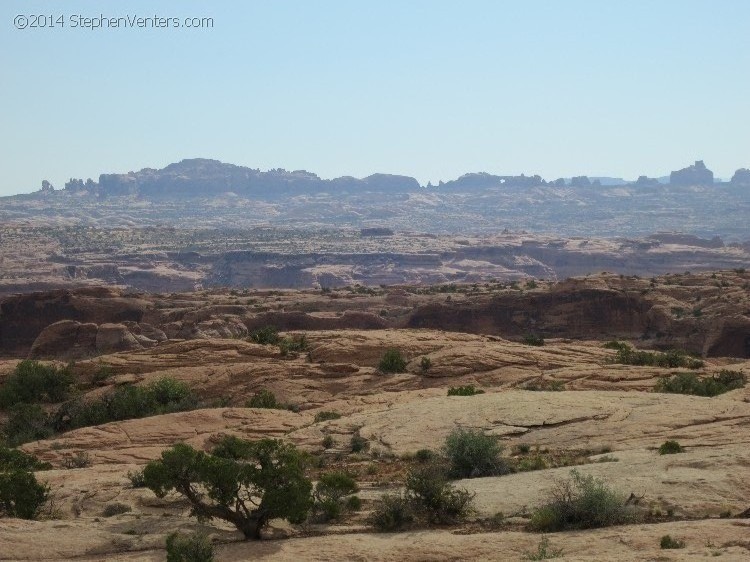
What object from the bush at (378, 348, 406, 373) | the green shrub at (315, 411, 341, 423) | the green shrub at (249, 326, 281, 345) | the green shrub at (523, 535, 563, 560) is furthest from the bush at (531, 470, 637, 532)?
the green shrub at (249, 326, 281, 345)

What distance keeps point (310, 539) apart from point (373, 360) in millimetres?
18620

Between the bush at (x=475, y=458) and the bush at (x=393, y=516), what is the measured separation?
137 inches

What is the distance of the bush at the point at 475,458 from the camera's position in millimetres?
19500

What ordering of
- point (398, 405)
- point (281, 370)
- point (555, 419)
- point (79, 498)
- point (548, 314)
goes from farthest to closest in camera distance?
point (548, 314) → point (281, 370) → point (398, 405) → point (555, 419) → point (79, 498)

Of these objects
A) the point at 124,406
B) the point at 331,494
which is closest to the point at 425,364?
the point at 124,406

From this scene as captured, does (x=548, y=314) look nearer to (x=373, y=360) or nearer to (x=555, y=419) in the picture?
(x=373, y=360)

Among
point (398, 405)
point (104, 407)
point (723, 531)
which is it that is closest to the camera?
point (723, 531)

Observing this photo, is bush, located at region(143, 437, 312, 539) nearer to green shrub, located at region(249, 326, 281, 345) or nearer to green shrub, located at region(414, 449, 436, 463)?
green shrub, located at region(414, 449, 436, 463)

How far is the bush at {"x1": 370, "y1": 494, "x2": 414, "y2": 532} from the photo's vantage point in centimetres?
1587

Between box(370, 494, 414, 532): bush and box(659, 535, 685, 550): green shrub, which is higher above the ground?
box(659, 535, 685, 550): green shrub

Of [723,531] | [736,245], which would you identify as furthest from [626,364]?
[736,245]

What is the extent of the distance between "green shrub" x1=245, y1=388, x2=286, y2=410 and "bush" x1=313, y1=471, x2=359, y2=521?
35.6 ft

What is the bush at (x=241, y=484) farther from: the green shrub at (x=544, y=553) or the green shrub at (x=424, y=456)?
the green shrub at (x=424, y=456)

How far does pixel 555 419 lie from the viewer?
23.3 metres
